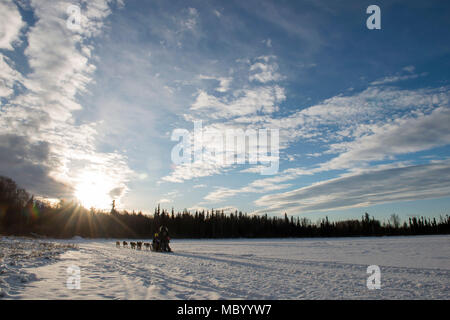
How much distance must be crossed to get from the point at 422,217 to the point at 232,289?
175817 millimetres

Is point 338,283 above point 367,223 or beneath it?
above

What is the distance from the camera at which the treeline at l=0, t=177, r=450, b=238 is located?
86.6 metres

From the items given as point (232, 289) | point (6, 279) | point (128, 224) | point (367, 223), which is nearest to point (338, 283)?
point (232, 289)

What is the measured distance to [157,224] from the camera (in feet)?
420

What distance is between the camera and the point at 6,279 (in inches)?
361

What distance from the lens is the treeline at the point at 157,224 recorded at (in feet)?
284

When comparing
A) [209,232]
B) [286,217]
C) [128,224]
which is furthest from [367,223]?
[128,224]

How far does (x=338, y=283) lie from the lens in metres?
10.8
